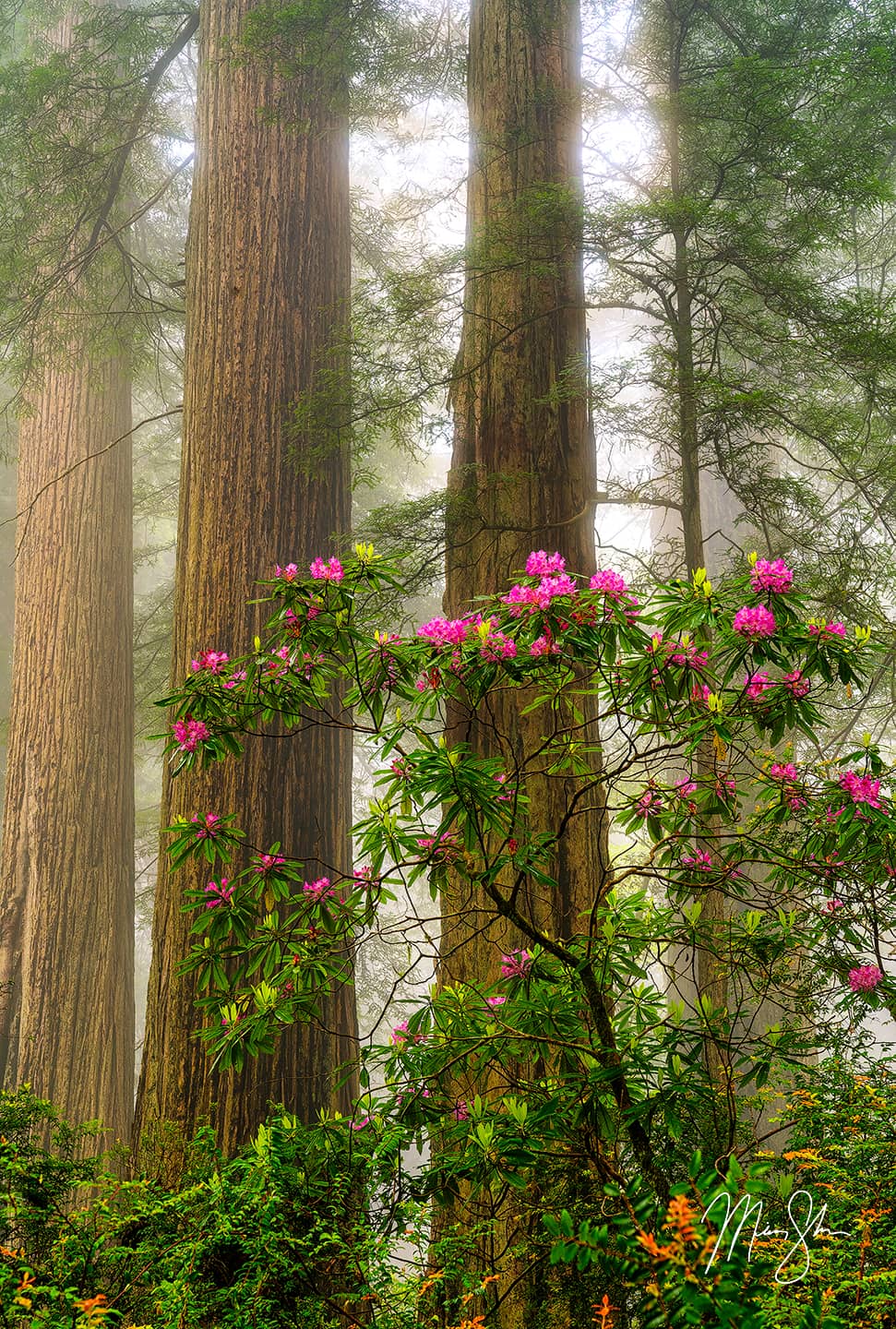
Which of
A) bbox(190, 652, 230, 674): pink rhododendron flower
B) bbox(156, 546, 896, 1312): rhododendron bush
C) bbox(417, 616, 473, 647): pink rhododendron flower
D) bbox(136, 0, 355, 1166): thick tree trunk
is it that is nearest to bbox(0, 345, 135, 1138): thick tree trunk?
bbox(136, 0, 355, 1166): thick tree trunk

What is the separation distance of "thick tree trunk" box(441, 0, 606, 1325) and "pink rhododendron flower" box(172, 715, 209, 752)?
1326 millimetres

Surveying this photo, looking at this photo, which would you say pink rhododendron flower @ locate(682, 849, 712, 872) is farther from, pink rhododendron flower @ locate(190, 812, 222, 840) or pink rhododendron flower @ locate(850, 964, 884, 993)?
pink rhododendron flower @ locate(190, 812, 222, 840)

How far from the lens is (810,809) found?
8.02ft

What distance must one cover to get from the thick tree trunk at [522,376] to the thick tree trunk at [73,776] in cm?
302

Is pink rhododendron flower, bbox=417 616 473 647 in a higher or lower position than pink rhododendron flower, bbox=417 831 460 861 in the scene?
higher

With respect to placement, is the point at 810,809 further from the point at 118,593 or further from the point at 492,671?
the point at 118,593

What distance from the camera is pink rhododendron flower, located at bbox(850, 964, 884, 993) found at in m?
2.49

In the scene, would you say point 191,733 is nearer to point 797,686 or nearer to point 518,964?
point 518,964

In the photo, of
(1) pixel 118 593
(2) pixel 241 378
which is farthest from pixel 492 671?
(1) pixel 118 593

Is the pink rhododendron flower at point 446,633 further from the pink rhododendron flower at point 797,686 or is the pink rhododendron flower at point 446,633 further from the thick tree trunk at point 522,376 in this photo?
the thick tree trunk at point 522,376

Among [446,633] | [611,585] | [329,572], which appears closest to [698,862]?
[611,585]

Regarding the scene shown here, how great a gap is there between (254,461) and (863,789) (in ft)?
9.79

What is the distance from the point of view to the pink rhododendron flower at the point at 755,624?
2.12 metres
